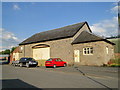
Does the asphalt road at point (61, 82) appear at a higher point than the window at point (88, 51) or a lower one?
lower

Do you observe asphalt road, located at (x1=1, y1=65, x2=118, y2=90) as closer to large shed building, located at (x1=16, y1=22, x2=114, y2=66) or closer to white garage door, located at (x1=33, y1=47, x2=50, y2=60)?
large shed building, located at (x1=16, y1=22, x2=114, y2=66)

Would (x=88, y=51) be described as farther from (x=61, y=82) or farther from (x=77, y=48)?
(x=61, y=82)

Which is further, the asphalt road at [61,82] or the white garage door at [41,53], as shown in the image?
the white garage door at [41,53]

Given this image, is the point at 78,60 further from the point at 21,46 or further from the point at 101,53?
the point at 21,46

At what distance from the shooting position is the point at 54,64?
65.7 ft

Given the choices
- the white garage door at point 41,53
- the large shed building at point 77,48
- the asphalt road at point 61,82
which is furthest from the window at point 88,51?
the asphalt road at point 61,82

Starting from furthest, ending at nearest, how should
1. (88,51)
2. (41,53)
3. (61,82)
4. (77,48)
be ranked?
1. (41,53)
2. (77,48)
3. (88,51)
4. (61,82)

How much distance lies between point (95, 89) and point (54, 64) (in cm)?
1350

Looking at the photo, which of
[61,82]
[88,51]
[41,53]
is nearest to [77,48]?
[88,51]

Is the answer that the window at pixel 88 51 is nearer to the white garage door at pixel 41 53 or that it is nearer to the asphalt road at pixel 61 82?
the white garage door at pixel 41 53

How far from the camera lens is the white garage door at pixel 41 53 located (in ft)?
96.0

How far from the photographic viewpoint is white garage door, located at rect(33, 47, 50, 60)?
29269 millimetres

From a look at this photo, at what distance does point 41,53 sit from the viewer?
30906 millimetres

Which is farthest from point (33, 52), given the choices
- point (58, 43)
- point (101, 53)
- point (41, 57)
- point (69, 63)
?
point (101, 53)
